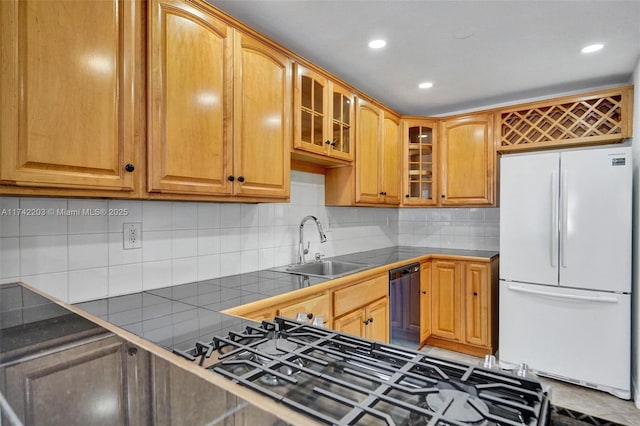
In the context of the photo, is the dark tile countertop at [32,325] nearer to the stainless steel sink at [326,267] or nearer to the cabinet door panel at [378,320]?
the stainless steel sink at [326,267]

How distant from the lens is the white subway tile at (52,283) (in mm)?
1325

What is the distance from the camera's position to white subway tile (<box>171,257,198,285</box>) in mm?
1798

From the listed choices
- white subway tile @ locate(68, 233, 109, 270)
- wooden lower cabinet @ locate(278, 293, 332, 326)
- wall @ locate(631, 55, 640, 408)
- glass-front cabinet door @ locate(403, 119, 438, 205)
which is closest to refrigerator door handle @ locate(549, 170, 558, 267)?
wall @ locate(631, 55, 640, 408)

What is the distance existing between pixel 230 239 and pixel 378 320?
123 centimetres

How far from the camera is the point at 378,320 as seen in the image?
2.46 meters

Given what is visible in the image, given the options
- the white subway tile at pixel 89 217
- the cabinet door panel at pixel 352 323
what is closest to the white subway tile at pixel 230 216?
the white subway tile at pixel 89 217

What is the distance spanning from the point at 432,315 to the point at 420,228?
108 centimetres

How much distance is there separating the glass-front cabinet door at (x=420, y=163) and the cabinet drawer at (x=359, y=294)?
1248mm

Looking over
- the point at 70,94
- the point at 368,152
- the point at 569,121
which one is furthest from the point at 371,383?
the point at 569,121

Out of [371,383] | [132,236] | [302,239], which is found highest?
[132,236]

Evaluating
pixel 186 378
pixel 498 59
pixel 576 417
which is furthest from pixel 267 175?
pixel 498 59

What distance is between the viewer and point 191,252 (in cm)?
187

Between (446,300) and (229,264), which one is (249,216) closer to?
(229,264)

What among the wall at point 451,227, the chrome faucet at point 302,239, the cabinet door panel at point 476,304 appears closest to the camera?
the chrome faucet at point 302,239
